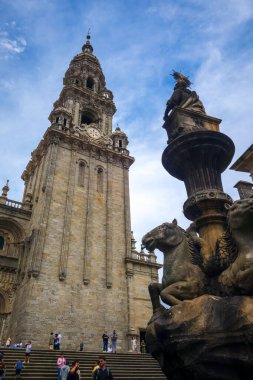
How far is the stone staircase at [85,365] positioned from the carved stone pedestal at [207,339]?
9.05 meters

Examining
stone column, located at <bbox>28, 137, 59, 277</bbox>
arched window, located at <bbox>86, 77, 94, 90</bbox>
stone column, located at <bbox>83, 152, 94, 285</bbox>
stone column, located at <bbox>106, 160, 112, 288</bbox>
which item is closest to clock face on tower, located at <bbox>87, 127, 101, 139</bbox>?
stone column, located at <bbox>106, 160, 112, 288</bbox>

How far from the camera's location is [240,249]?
16.5 ft

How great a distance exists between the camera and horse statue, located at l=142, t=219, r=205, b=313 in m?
5.45

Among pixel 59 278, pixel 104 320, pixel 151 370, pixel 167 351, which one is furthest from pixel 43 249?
pixel 167 351

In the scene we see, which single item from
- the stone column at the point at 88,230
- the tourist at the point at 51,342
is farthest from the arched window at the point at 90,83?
the tourist at the point at 51,342

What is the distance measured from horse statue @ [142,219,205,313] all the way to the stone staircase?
8.88 metres

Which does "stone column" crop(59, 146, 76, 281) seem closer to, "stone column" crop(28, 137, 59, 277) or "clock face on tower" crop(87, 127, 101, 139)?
"stone column" crop(28, 137, 59, 277)

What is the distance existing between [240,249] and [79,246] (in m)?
20.2

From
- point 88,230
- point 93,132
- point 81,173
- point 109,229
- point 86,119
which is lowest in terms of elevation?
point 88,230

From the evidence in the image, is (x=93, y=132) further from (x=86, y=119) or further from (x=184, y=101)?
(x=184, y=101)

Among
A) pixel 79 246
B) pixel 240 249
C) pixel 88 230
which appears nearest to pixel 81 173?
pixel 88 230

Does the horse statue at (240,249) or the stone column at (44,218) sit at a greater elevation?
the stone column at (44,218)

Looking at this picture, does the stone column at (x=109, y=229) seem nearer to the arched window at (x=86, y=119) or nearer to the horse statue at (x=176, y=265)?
the arched window at (x=86, y=119)

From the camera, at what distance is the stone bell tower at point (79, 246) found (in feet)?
67.2
